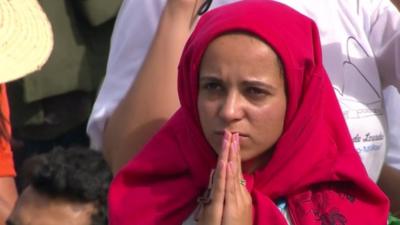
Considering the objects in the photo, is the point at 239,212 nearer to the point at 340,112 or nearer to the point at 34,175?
the point at 340,112

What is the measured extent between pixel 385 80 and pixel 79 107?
1.29m

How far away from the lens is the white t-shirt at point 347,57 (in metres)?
3.12

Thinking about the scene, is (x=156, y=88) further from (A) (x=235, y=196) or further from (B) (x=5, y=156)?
(B) (x=5, y=156)

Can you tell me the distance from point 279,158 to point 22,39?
0.65 m

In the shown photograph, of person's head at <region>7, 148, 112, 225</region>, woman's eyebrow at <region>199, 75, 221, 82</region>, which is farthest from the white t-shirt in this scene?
woman's eyebrow at <region>199, 75, 221, 82</region>

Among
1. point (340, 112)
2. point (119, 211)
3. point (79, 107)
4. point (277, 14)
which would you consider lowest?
point (79, 107)

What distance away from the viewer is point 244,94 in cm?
272

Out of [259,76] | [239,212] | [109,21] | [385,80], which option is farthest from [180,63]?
[109,21]

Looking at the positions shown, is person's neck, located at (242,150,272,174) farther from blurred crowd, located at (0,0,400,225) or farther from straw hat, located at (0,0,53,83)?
straw hat, located at (0,0,53,83)

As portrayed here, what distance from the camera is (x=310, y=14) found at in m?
3.18

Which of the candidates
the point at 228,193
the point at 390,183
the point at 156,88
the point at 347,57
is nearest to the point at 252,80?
the point at 228,193

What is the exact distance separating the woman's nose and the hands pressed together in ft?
0.12

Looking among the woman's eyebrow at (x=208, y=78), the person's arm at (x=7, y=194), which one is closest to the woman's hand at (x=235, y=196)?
the woman's eyebrow at (x=208, y=78)

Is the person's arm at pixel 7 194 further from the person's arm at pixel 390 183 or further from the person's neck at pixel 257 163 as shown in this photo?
the person's arm at pixel 390 183
